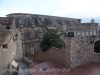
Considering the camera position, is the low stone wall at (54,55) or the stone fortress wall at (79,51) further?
the low stone wall at (54,55)

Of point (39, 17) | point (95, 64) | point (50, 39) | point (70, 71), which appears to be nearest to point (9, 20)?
point (70, 71)

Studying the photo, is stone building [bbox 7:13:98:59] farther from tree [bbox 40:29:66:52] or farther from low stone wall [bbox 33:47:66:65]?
low stone wall [bbox 33:47:66:65]

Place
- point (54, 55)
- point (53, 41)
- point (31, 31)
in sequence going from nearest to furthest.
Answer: point (54, 55), point (53, 41), point (31, 31)

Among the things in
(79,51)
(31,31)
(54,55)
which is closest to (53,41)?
(54,55)

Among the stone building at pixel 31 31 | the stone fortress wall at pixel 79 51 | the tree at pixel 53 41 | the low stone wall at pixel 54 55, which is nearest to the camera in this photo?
the stone fortress wall at pixel 79 51

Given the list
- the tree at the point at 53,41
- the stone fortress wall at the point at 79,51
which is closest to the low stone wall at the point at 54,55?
the stone fortress wall at the point at 79,51

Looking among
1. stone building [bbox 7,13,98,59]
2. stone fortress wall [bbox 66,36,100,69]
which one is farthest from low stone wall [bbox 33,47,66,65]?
stone building [bbox 7,13,98,59]

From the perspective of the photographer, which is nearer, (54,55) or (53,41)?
(54,55)

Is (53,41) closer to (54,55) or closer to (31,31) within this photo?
(54,55)

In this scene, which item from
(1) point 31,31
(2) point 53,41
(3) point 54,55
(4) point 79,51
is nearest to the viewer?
(4) point 79,51

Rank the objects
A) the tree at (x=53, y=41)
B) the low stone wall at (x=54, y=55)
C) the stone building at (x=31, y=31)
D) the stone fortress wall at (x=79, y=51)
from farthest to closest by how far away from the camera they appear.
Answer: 1. the stone building at (x=31, y=31)
2. the tree at (x=53, y=41)
3. the low stone wall at (x=54, y=55)
4. the stone fortress wall at (x=79, y=51)

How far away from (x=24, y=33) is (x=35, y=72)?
19.9 metres

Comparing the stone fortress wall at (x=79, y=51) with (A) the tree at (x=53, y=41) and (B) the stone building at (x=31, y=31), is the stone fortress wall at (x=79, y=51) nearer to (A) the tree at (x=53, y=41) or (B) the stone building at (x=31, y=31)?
(A) the tree at (x=53, y=41)

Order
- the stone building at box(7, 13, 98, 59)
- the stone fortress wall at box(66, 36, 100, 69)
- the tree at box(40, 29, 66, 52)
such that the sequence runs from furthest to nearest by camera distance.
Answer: the stone building at box(7, 13, 98, 59), the tree at box(40, 29, 66, 52), the stone fortress wall at box(66, 36, 100, 69)
